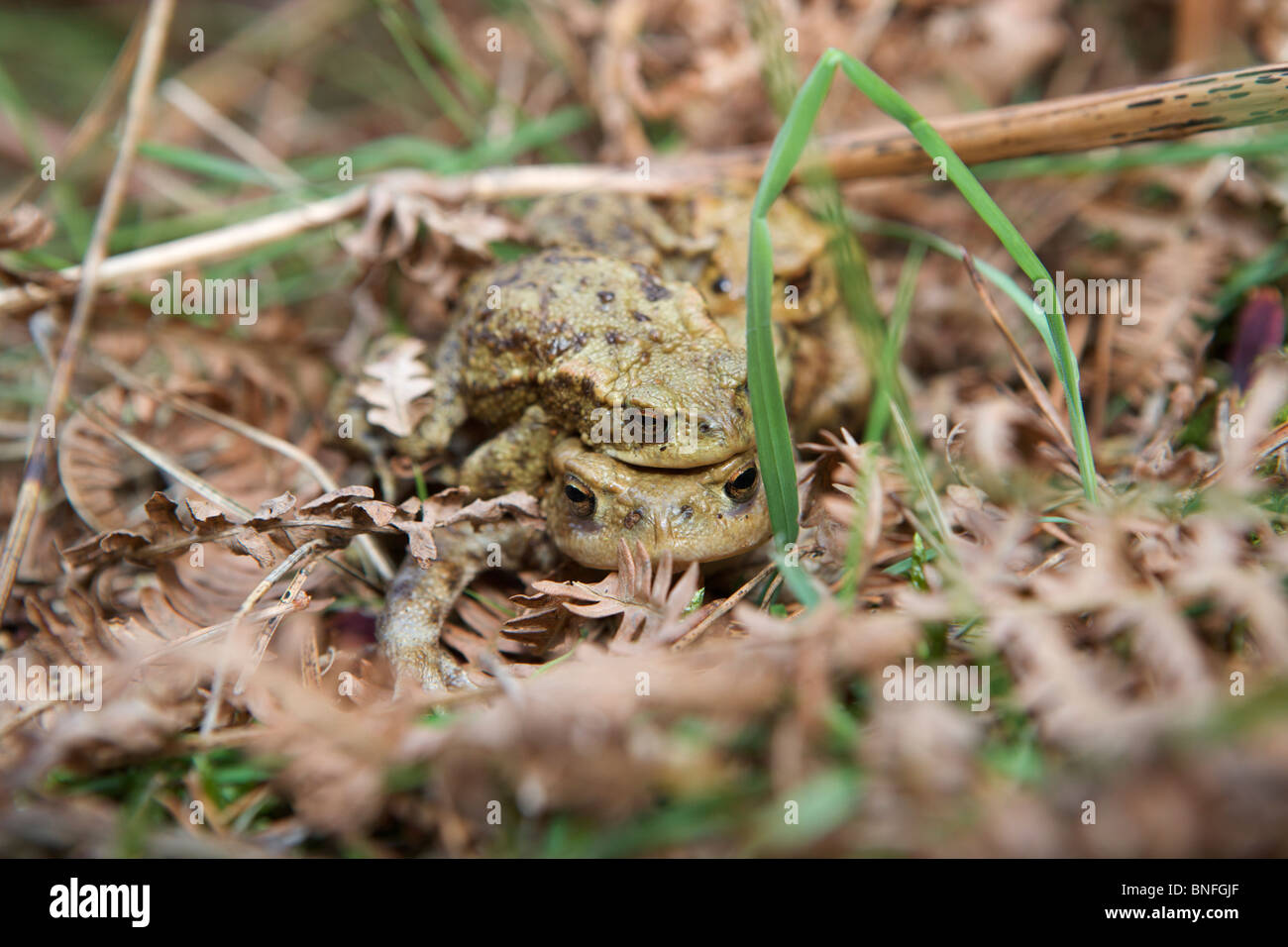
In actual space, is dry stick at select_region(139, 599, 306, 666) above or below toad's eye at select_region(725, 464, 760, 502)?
below

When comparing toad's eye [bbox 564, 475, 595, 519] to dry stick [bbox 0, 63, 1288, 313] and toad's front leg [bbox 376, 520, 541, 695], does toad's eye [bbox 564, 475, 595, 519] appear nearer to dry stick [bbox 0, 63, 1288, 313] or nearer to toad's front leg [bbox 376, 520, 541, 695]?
toad's front leg [bbox 376, 520, 541, 695]

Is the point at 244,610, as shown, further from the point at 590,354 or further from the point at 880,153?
the point at 880,153

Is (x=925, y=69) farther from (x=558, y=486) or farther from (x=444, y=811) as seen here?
(x=444, y=811)

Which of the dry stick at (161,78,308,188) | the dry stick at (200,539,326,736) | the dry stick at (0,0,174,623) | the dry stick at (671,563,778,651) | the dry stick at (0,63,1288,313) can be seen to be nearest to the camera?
the dry stick at (200,539,326,736)

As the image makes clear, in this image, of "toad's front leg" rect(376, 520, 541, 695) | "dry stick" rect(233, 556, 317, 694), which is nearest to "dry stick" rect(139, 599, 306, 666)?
"dry stick" rect(233, 556, 317, 694)

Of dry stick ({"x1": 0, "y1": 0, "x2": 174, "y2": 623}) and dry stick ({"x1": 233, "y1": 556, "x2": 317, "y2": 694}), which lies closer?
dry stick ({"x1": 233, "y1": 556, "x2": 317, "y2": 694})

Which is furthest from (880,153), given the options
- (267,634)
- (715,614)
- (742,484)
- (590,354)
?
(267,634)
